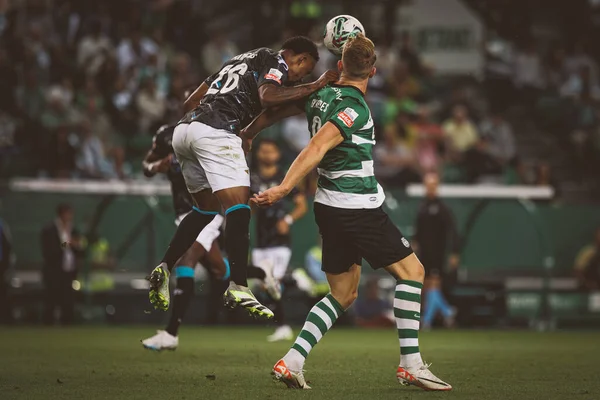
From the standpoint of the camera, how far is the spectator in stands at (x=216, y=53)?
21.8 metres

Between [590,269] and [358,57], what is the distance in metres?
11.3

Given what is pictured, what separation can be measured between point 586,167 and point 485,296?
5369 mm

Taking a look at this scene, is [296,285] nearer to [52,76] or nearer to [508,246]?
[508,246]

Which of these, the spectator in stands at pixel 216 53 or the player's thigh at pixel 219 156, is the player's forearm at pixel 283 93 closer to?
the player's thigh at pixel 219 156

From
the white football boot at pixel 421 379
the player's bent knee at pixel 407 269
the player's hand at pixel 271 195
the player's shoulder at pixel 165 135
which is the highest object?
the player's shoulder at pixel 165 135

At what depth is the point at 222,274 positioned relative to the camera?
12.0 metres

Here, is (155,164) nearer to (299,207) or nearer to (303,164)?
(303,164)

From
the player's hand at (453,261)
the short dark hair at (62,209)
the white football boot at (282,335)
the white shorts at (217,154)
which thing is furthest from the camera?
the player's hand at (453,261)

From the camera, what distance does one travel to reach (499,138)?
21.6 meters

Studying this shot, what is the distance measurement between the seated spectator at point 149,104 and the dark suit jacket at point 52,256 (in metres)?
3.59

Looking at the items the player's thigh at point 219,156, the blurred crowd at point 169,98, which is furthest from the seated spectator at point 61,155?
the player's thigh at point 219,156

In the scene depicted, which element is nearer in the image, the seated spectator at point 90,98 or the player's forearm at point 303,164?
the player's forearm at point 303,164

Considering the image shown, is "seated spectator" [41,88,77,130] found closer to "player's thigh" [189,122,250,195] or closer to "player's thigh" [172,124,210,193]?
"player's thigh" [172,124,210,193]

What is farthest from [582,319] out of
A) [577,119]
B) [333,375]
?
[333,375]
